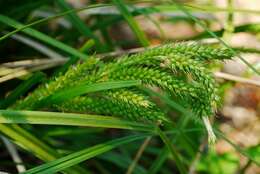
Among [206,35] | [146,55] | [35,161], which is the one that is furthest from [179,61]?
[35,161]

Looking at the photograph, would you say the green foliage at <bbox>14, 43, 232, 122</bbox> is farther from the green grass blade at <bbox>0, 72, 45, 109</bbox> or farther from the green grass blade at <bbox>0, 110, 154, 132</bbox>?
the green grass blade at <bbox>0, 72, 45, 109</bbox>

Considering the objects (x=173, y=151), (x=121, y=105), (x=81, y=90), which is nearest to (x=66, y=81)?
(x=81, y=90)

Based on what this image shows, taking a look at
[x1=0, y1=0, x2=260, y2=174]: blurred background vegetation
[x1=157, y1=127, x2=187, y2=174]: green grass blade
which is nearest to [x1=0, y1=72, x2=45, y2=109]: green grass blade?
[x1=0, y1=0, x2=260, y2=174]: blurred background vegetation

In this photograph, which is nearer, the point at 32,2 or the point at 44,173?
the point at 44,173

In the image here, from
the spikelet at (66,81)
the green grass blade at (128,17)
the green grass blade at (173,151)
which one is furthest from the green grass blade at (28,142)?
the green grass blade at (128,17)

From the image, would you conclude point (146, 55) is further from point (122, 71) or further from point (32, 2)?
point (32, 2)

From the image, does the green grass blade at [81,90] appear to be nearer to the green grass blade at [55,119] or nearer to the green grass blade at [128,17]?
the green grass blade at [55,119]

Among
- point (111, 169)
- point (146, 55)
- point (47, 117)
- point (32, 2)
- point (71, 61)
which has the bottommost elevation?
point (111, 169)
